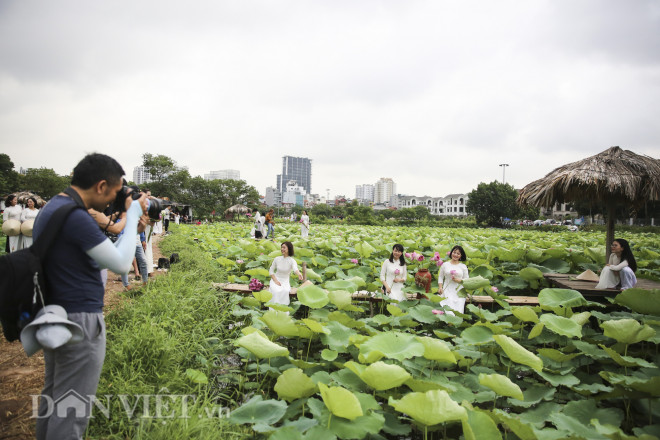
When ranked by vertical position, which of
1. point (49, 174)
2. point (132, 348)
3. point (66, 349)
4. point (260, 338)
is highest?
point (49, 174)

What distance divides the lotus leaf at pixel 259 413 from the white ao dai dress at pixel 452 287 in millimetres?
2248

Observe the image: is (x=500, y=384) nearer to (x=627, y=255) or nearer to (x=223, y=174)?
(x=627, y=255)

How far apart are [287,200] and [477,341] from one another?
90.3 m

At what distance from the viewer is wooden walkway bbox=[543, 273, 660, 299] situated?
138 inches

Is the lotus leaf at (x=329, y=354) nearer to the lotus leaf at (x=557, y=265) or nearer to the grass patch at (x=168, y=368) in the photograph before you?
the grass patch at (x=168, y=368)

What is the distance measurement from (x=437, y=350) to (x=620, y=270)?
2.81 metres

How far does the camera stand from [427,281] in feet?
13.1

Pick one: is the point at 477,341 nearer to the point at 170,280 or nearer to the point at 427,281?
the point at 427,281

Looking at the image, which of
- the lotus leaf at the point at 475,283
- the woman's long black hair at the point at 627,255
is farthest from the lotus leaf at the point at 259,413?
the woman's long black hair at the point at 627,255

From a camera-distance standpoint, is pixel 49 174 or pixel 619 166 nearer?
pixel 619 166

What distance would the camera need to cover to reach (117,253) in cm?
123

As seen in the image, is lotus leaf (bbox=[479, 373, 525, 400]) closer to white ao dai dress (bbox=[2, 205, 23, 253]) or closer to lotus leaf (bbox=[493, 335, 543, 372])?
lotus leaf (bbox=[493, 335, 543, 372])

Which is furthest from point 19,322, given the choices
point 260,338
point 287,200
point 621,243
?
point 287,200

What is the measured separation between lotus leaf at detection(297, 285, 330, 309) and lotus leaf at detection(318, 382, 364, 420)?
1201mm
